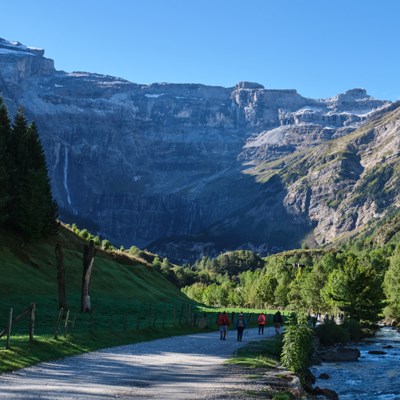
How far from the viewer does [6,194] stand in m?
72.0

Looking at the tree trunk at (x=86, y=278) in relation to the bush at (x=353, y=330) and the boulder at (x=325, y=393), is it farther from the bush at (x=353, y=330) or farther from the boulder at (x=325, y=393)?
the bush at (x=353, y=330)

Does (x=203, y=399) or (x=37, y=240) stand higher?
(x=37, y=240)

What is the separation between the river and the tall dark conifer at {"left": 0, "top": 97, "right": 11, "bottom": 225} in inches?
1842

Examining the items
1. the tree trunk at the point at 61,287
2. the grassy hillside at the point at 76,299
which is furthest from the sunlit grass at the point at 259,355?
the tree trunk at the point at 61,287

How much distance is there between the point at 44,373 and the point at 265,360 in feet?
47.5

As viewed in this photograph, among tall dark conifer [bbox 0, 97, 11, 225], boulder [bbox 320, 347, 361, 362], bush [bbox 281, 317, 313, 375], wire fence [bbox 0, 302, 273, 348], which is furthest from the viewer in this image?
tall dark conifer [bbox 0, 97, 11, 225]

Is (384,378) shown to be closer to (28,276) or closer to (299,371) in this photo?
(299,371)

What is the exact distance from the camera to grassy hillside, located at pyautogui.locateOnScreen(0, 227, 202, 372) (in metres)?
29.9

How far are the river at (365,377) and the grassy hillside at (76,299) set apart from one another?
1478 centimetres

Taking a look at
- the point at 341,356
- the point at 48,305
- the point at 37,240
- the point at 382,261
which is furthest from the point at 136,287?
the point at 382,261

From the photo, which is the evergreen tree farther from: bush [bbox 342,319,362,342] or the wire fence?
bush [bbox 342,319,362,342]

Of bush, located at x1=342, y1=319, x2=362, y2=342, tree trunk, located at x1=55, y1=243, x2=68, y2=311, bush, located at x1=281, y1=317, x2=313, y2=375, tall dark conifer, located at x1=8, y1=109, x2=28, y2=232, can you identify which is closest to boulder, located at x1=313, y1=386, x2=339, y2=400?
bush, located at x1=281, y1=317, x2=313, y2=375

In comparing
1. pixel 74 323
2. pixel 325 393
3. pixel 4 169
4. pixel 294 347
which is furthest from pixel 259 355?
pixel 4 169

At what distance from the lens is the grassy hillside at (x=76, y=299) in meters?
29.9
